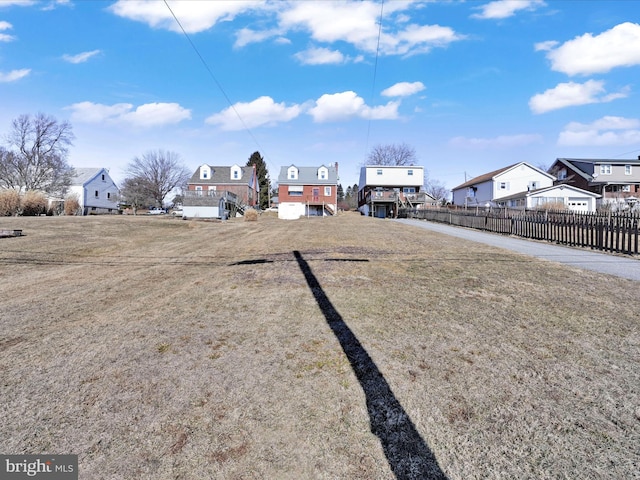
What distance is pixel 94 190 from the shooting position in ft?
170

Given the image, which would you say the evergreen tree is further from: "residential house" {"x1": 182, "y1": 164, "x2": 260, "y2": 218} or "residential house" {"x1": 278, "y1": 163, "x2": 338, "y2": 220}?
"residential house" {"x1": 278, "y1": 163, "x2": 338, "y2": 220}

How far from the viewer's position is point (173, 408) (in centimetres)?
274

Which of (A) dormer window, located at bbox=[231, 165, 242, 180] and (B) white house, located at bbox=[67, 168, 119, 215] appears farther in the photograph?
(A) dormer window, located at bbox=[231, 165, 242, 180]

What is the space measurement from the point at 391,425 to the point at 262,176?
→ 6763 cm

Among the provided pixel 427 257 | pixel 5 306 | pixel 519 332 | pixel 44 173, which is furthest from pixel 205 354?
pixel 44 173

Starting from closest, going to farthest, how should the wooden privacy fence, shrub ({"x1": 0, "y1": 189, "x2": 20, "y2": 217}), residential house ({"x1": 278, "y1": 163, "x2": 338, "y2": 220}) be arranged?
the wooden privacy fence < shrub ({"x1": 0, "y1": 189, "x2": 20, "y2": 217}) < residential house ({"x1": 278, "y1": 163, "x2": 338, "y2": 220})

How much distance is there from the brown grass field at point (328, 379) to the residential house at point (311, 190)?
133 ft

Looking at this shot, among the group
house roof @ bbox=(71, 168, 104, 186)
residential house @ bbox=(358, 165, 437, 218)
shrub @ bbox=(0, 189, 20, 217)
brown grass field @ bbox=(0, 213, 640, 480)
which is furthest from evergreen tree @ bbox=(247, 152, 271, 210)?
brown grass field @ bbox=(0, 213, 640, 480)

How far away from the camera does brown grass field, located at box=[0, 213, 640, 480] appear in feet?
7.40

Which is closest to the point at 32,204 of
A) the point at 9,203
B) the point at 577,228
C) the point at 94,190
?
the point at 9,203

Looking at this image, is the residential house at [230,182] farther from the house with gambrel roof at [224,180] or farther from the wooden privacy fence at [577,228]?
the wooden privacy fence at [577,228]

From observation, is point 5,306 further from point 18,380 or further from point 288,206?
point 288,206

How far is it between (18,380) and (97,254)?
382 inches

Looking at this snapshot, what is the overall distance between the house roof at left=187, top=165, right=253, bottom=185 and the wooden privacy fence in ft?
126
